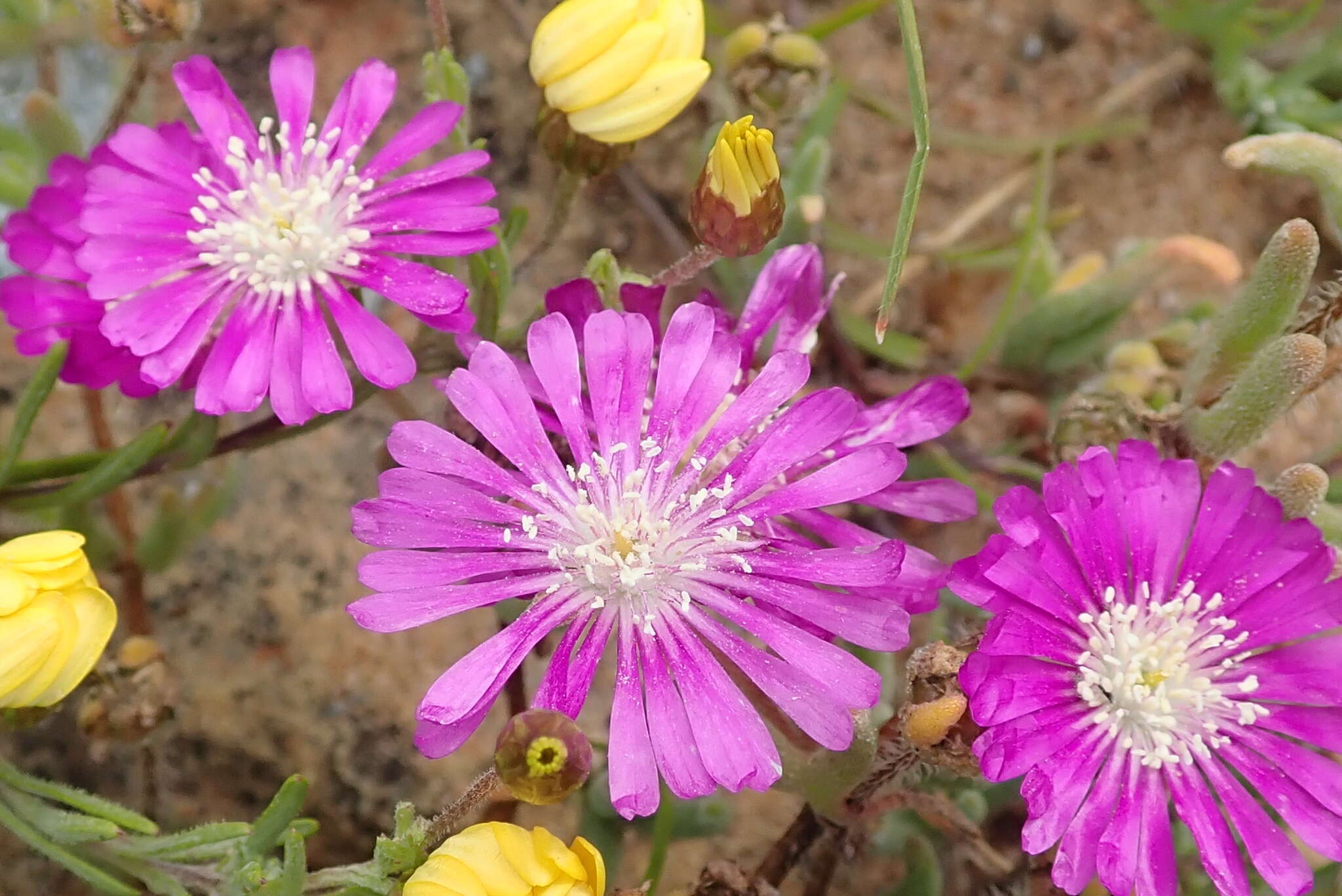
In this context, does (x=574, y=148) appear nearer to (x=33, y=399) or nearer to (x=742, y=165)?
(x=742, y=165)

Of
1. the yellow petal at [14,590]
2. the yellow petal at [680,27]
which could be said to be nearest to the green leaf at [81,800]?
the yellow petal at [14,590]

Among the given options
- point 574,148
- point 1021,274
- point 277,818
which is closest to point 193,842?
point 277,818

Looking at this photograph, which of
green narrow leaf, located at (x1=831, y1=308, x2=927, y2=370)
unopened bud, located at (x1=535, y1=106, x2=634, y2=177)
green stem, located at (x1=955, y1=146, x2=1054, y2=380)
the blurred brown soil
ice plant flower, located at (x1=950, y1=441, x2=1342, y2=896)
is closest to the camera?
ice plant flower, located at (x1=950, y1=441, x2=1342, y2=896)

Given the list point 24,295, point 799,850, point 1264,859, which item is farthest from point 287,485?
point 1264,859

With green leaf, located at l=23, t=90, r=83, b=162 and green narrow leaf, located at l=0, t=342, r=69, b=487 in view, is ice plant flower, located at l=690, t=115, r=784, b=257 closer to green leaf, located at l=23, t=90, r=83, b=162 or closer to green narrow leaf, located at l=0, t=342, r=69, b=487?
green narrow leaf, located at l=0, t=342, r=69, b=487

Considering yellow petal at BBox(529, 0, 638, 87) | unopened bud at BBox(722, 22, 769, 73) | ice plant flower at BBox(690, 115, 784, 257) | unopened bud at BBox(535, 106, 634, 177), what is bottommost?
ice plant flower at BBox(690, 115, 784, 257)

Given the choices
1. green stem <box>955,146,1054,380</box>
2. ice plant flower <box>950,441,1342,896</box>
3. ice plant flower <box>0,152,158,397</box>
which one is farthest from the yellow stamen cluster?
green stem <box>955,146,1054,380</box>

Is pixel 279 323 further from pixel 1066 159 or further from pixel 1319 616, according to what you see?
pixel 1066 159
